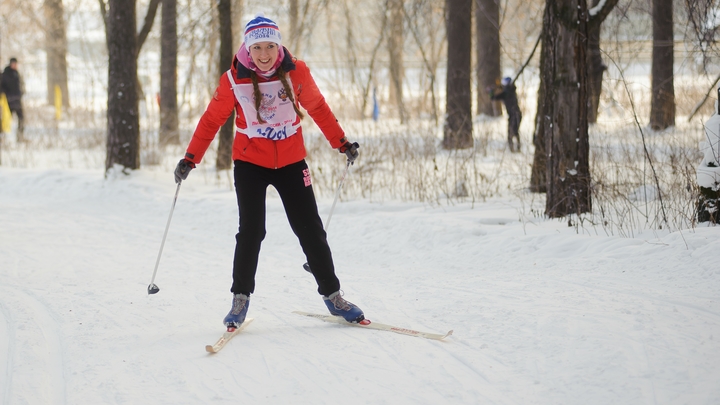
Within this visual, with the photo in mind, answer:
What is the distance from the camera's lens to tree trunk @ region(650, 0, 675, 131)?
46.9 feet

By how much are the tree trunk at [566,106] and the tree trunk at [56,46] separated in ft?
72.1

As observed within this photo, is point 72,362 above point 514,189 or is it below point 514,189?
below

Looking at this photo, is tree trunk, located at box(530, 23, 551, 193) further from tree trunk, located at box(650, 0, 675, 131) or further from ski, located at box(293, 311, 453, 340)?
tree trunk, located at box(650, 0, 675, 131)

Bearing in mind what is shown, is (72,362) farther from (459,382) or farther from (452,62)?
(452,62)

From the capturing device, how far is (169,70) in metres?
18.2

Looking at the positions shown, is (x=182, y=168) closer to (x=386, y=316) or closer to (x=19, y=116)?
(x=386, y=316)

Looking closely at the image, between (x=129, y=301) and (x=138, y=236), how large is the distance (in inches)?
111

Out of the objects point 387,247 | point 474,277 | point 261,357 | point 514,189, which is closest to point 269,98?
point 261,357

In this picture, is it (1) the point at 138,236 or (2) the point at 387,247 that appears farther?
(1) the point at 138,236

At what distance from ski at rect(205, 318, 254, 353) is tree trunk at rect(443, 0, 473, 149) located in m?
9.97

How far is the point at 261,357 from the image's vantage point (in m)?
4.03

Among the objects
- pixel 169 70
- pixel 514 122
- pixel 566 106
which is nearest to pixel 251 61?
pixel 566 106

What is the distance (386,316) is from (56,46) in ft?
84.1

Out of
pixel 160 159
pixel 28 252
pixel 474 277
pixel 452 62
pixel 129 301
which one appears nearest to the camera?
pixel 129 301
